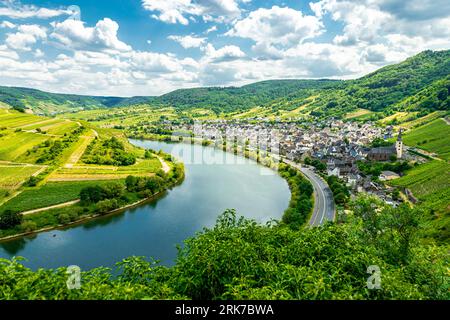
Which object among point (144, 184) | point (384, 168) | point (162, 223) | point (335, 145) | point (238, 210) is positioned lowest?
point (162, 223)

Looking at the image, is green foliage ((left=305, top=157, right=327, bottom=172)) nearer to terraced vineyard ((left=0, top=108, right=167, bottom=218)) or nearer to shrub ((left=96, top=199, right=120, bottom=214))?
terraced vineyard ((left=0, top=108, right=167, bottom=218))

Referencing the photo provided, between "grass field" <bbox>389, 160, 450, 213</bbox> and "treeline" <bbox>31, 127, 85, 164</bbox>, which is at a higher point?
"treeline" <bbox>31, 127, 85, 164</bbox>

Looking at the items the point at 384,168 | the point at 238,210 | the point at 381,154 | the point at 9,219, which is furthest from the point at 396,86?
the point at 9,219

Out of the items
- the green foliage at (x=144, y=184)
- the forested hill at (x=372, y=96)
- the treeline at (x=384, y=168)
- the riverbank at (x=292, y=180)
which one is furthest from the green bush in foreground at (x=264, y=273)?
the forested hill at (x=372, y=96)

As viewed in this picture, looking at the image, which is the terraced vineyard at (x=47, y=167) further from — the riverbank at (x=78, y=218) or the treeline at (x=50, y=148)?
the riverbank at (x=78, y=218)

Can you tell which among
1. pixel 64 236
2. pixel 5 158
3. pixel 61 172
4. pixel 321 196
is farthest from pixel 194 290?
pixel 5 158

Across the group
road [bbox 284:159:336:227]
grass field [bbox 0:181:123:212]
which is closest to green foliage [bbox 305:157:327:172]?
road [bbox 284:159:336:227]

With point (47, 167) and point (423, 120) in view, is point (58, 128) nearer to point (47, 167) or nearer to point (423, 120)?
point (47, 167)
